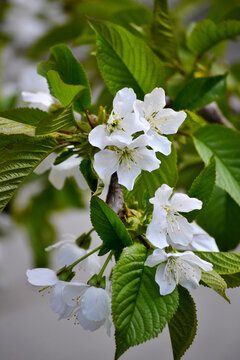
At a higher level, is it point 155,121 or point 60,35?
point 60,35

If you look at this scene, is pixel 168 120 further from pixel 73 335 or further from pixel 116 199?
pixel 73 335

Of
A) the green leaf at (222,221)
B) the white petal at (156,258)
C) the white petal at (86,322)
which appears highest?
the white petal at (156,258)

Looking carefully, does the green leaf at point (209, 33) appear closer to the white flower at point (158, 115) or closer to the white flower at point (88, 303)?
the white flower at point (158, 115)

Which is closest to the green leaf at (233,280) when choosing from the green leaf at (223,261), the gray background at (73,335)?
the green leaf at (223,261)

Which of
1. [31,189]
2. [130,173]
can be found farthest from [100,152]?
[31,189]

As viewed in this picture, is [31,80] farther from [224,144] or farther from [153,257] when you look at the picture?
[153,257]

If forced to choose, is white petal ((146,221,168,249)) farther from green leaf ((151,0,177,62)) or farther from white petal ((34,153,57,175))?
green leaf ((151,0,177,62))

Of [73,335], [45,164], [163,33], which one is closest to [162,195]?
[45,164]
